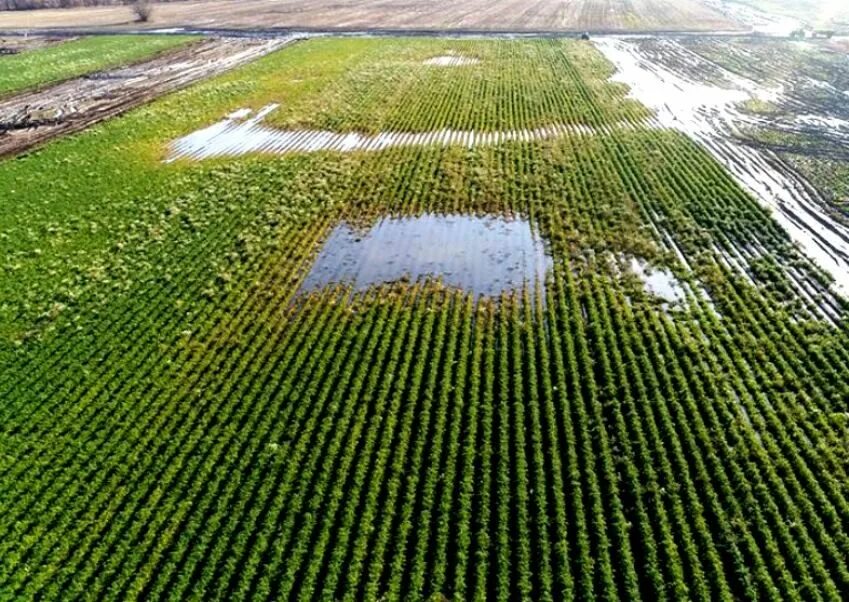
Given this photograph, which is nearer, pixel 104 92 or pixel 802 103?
pixel 802 103

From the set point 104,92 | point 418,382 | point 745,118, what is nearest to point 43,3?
point 104,92

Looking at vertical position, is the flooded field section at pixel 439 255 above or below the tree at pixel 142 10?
below

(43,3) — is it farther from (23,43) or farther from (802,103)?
(802,103)

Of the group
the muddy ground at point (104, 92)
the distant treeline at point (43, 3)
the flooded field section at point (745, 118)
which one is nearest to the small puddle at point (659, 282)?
the flooded field section at point (745, 118)

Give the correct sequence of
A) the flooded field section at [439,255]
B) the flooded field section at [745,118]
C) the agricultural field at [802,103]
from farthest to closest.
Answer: the agricultural field at [802,103] < the flooded field section at [745,118] < the flooded field section at [439,255]

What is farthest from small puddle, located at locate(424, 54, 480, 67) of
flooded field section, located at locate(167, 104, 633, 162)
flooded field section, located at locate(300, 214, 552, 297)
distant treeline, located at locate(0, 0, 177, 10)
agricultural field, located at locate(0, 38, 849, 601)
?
distant treeline, located at locate(0, 0, 177, 10)

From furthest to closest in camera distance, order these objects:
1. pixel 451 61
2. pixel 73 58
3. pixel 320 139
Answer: pixel 73 58, pixel 451 61, pixel 320 139

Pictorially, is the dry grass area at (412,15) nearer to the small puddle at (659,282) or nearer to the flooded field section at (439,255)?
the flooded field section at (439,255)
